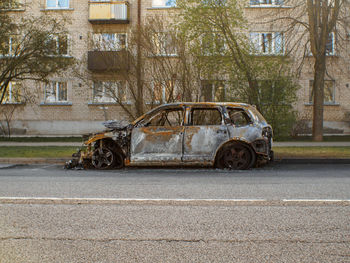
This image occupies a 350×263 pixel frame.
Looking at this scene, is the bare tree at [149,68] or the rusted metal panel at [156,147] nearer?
the rusted metal panel at [156,147]

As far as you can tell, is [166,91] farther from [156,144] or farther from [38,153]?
[156,144]

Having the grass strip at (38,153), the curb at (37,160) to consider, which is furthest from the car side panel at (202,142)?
the grass strip at (38,153)

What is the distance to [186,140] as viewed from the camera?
10008 mm

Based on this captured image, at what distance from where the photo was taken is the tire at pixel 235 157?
399 inches

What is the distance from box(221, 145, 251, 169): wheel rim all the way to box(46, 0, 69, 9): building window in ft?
75.7

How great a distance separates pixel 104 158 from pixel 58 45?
1206 centimetres

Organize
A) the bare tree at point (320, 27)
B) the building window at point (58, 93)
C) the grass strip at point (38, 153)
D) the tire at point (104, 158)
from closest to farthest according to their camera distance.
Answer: the tire at point (104, 158) → the grass strip at point (38, 153) → the bare tree at point (320, 27) → the building window at point (58, 93)

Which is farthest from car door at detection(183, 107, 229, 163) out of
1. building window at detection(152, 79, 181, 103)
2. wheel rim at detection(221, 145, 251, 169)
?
building window at detection(152, 79, 181, 103)

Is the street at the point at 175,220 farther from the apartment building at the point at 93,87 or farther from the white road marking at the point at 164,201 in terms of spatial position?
the apartment building at the point at 93,87

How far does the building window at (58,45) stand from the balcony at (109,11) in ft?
23.6

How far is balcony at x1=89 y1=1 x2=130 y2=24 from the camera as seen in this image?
27875 mm

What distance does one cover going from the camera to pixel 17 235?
4168mm

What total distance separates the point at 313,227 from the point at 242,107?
245 inches

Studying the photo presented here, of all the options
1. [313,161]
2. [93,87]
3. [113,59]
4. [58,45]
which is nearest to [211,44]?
[113,59]
